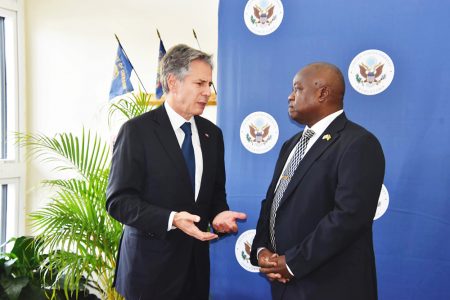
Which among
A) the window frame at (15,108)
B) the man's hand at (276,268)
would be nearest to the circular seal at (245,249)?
the man's hand at (276,268)

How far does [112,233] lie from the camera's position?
2.67 meters

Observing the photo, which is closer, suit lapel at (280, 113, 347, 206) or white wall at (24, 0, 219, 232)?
suit lapel at (280, 113, 347, 206)

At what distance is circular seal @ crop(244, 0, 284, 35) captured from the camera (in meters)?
2.39

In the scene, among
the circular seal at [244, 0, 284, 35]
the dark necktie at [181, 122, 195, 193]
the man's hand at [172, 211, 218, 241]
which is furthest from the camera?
the circular seal at [244, 0, 284, 35]

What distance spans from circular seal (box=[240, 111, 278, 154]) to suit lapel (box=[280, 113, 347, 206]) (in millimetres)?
842

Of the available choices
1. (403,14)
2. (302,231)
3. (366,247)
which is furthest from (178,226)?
(403,14)

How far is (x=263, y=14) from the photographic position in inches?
94.8

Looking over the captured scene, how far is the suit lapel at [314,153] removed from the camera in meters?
1.54

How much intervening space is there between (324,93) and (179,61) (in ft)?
2.07

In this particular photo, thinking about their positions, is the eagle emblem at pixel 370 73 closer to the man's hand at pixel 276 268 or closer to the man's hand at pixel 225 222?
the man's hand at pixel 225 222

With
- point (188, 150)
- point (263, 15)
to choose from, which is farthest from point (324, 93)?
point (263, 15)

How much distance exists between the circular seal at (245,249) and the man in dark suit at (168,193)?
695 mm

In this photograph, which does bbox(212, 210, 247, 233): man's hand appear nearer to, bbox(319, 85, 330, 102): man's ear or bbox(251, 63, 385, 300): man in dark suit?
bbox(251, 63, 385, 300): man in dark suit

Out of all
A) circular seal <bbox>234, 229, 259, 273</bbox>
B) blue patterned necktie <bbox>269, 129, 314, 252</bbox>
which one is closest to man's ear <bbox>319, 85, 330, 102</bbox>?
blue patterned necktie <bbox>269, 129, 314, 252</bbox>
